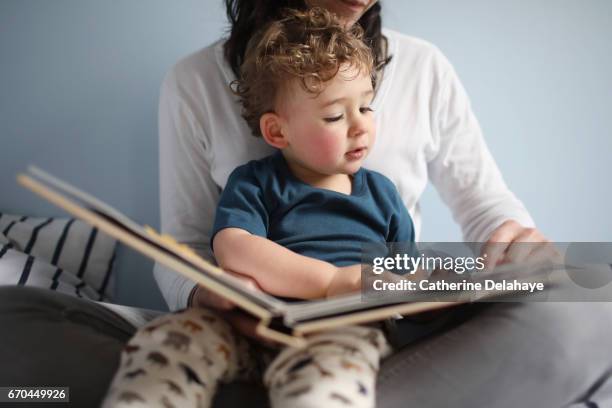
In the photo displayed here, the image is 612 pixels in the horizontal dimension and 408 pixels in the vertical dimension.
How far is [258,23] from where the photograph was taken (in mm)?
1283

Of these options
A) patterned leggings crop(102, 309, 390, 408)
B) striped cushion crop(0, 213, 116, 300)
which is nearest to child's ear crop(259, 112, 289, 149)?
patterned leggings crop(102, 309, 390, 408)

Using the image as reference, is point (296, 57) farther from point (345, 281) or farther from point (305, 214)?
point (345, 281)

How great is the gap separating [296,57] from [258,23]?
0.79 ft

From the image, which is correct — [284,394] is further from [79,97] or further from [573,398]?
[79,97]

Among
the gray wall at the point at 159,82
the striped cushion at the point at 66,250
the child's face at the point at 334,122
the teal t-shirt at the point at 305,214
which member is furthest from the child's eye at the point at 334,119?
the striped cushion at the point at 66,250

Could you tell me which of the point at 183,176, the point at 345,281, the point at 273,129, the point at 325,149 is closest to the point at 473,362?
the point at 345,281

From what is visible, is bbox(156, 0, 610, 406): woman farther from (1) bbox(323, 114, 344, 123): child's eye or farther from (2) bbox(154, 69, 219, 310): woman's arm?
(1) bbox(323, 114, 344, 123): child's eye

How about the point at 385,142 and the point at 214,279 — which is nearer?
the point at 214,279

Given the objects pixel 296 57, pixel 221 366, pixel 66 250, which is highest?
pixel 296 57

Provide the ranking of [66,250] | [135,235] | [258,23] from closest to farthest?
[135,235], [258,23], [66,250]

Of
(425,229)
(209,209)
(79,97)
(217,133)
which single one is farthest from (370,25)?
(79,97)

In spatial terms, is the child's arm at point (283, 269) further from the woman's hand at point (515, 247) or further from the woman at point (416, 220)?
the woman's hand at point (515, 247)

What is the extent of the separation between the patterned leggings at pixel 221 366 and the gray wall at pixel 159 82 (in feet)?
2.79

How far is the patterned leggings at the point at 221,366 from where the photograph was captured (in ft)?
2.52
